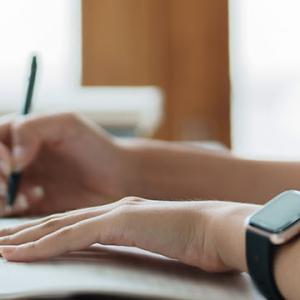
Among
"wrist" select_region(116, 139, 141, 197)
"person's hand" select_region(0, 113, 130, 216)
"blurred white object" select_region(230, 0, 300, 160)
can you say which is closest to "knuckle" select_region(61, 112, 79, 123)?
"person's hand" select_region(0, 113, 130, 216)

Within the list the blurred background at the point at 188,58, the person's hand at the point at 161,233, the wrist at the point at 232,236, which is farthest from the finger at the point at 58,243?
the blurred background at the point at 188,58

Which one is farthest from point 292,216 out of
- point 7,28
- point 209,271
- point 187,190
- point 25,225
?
point 7,28

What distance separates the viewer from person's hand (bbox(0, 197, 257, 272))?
624 millimetres

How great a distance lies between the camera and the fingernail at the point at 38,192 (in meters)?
1.15

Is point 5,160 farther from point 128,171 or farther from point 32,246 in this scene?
point 32,246

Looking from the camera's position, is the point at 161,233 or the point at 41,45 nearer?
the point at 161,233

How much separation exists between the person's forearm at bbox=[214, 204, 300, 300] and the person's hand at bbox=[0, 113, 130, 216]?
539mm

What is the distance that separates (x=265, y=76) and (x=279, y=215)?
2.60 metres

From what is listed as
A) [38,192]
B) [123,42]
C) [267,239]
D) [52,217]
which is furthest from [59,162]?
[123,42]

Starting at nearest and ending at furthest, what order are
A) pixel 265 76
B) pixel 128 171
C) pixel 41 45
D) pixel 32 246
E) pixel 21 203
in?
pixel 32 246, pixel 21 203, pixel 128 171, pixel 41 45, pixel 265 76

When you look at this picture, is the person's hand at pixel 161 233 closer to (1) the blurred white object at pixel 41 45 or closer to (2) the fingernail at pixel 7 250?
(2) the fingernail at pixel 7 250

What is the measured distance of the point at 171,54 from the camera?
3.19m

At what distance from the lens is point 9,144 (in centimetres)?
117

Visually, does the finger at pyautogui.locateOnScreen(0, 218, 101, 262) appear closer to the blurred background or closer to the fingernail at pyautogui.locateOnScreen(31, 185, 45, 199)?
the fingernail at pyautogui.locateOnScreen(31, 185, 45, 199)
